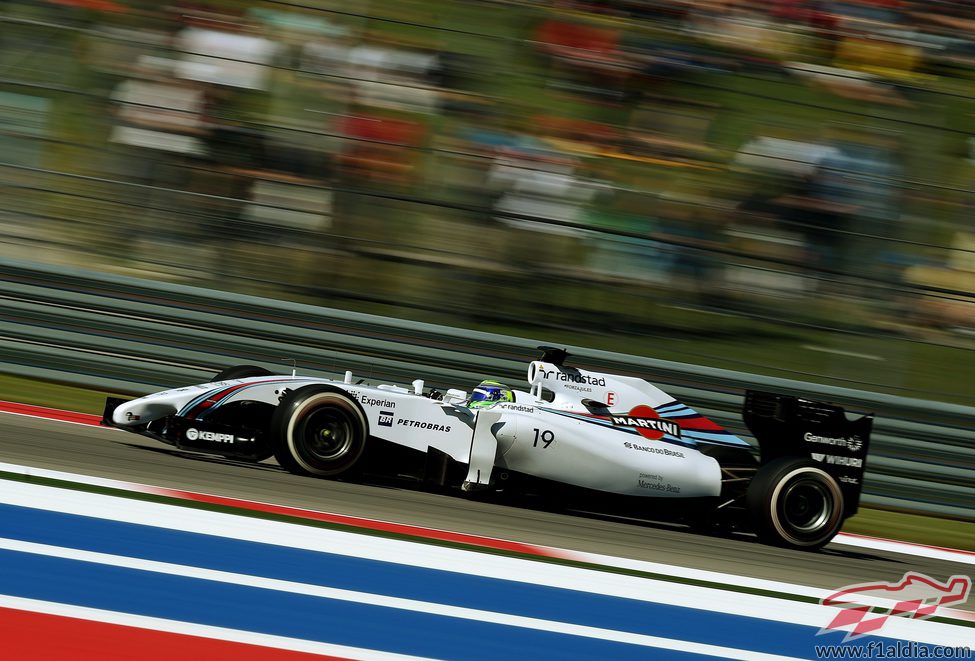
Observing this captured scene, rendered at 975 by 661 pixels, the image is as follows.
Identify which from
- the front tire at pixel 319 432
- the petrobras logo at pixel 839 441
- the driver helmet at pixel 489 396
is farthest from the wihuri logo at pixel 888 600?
the front tire at pixel 319 432

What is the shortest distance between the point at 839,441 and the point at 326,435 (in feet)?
A: 9.72

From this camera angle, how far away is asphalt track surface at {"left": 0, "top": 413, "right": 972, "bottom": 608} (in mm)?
5039

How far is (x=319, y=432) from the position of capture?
18.2 ft

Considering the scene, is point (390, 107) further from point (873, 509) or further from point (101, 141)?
point (873, 509)

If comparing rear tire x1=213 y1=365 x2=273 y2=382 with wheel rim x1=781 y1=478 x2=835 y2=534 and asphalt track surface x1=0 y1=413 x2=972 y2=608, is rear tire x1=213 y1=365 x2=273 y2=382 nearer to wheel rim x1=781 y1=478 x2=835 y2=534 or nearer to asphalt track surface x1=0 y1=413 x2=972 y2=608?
asphalt track surface x1=0 y1=413 x2=972 y2=608

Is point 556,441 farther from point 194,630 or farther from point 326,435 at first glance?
point 194,630

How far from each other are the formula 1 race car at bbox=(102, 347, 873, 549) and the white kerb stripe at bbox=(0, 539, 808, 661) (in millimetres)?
1786

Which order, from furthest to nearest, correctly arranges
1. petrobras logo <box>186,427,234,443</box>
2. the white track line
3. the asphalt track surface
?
petrobras logo <box>186,427,234,443</box> < the asphalt track surface < the white track line

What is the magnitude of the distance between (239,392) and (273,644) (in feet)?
8.41

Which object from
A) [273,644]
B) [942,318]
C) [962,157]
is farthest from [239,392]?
[962,157]

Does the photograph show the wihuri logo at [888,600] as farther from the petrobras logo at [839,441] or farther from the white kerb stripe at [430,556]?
the petrobras logo at [839,441]

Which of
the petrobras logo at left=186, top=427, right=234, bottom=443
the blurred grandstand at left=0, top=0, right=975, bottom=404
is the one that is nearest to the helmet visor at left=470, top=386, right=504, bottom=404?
the petrobras logo at left=186, top=427, right=234, bottom=443

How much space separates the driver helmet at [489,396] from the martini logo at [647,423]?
0.61 meters

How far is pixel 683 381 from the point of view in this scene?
8219 millimetres
